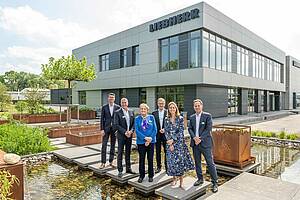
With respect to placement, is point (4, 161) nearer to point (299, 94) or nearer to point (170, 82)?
point (170, 82)

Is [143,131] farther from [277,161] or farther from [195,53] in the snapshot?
[195,53]

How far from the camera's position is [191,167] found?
4.72 meters

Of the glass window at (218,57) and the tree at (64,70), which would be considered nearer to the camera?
the tree at (64,70)

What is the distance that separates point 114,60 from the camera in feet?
85.2

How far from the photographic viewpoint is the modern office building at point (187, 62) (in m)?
18.0

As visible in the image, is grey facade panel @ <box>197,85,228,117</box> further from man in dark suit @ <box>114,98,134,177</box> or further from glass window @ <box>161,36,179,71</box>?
man in dark suit @ <box>114,98,134,177</box>

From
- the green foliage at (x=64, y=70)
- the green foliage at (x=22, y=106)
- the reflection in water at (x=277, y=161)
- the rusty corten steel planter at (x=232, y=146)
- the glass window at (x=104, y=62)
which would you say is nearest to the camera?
the reflection in water at (x=277, y=161)

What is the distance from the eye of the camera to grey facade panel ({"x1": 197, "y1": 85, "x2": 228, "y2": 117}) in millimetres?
19516

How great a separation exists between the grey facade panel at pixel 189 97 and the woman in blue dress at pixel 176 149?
14.5 meters

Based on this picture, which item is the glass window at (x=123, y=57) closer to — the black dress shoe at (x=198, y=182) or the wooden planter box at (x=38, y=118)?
the wooden planter box at (x=38, y=118)

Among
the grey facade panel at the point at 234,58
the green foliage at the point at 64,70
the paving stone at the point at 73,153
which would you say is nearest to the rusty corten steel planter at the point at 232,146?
the paving stone at the point at 73,153

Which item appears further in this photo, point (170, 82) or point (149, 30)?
point (149, 30)

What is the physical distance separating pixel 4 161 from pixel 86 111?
1816cm

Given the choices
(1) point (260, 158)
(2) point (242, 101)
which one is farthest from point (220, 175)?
(2) point (242, 101)
